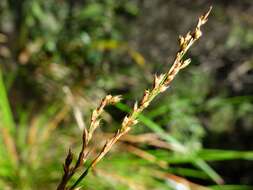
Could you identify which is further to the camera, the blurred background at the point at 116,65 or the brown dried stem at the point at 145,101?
the blurred background at the point at 116,65

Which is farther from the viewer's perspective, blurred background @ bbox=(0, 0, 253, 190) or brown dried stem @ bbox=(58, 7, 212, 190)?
blurred background @ bbox=(0, 0, 253, 190)

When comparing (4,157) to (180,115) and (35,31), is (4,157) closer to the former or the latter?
(35,31)

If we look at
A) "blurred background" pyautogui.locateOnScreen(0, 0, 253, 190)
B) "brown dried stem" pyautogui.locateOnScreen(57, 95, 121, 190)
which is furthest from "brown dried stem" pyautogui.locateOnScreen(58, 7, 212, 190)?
"blurred background" pyautogui.locateOnScreen(0, 0, 253, 190)

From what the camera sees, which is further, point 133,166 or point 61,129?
point 61,129

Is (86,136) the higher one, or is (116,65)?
(116,65)

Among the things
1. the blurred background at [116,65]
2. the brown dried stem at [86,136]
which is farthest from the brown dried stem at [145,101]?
the blurred background at [116,65]

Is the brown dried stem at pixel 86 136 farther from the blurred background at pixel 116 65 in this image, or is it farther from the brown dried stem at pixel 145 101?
the blurred background at pixel 116 65

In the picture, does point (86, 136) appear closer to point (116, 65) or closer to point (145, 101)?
point (145, 101)

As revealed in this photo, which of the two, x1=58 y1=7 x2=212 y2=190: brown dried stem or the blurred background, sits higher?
the blurred background

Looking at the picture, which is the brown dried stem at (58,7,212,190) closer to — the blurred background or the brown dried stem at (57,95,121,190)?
the brown dried stem at (57,95,121,190)

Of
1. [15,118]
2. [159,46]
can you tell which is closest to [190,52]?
[159,46]

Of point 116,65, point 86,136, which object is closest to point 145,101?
point 86,136
